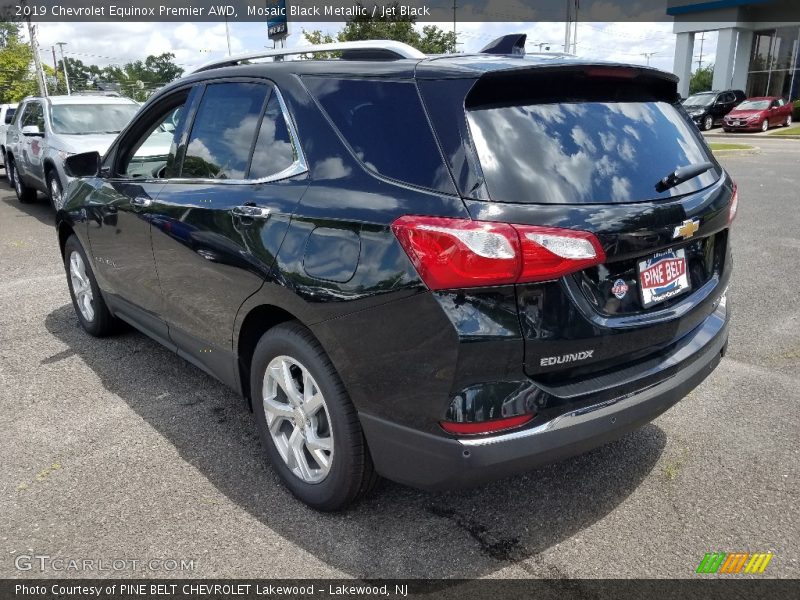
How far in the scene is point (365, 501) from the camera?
9.64 feet

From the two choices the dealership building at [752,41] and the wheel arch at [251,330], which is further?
the dealership building at [752,41]

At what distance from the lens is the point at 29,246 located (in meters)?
8.40

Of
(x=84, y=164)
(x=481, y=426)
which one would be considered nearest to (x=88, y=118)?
(x=84, y=164)

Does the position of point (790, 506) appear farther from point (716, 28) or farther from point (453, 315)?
point (716, 28)

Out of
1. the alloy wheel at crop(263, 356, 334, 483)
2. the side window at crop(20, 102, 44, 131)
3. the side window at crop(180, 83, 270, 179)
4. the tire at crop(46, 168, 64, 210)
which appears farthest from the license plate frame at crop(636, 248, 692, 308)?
the side window at crop(20, 102, 44, 131)

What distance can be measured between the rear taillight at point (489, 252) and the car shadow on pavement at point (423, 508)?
112 centimetres

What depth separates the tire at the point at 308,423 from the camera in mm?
2584

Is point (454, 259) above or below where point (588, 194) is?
below

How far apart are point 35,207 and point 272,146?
1076cm

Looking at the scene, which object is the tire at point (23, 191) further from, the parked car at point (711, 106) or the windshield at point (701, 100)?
the windshield at point (701, 100)

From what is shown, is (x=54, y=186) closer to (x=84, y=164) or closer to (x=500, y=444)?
(x=84, y=164)

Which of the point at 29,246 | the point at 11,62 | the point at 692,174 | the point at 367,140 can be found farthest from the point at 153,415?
the point at 11,62

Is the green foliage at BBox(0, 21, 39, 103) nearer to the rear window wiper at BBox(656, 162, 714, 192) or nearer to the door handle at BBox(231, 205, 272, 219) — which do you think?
the door handle at BBox(231, 205, 272, 219)

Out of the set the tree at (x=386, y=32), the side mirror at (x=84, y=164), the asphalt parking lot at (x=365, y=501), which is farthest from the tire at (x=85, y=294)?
the tree at (x=386, y=32)
